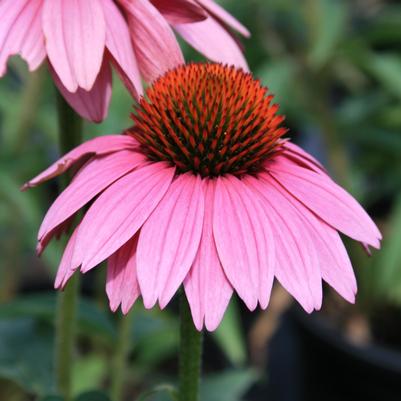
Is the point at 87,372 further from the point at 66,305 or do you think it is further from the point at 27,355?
the point at 66,305

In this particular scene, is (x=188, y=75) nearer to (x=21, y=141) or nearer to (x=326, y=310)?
(x=21, y=141)

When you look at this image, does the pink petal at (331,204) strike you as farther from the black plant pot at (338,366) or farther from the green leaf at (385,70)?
the black plant pot at (338,366)

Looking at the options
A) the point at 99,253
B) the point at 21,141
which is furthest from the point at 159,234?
the point at 21,141

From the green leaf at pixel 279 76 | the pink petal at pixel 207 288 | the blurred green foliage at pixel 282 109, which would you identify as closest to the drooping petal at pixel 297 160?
the pink petal at pixel 207 288

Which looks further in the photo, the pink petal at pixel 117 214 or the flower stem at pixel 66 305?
the flower stem at pixel 66 305

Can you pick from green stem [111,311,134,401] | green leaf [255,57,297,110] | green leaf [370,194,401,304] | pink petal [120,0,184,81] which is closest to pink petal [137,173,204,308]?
pink petal [120,0,184,81]

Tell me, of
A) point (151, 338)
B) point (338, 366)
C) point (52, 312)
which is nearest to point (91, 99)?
point (52, 312)
